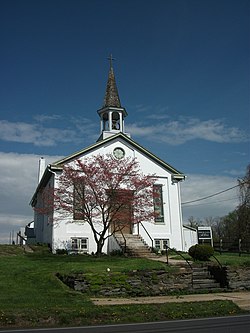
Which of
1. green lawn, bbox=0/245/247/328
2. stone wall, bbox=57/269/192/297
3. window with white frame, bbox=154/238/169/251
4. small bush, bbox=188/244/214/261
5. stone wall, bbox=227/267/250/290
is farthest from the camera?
window with white frame, bbox=154/238/169/251

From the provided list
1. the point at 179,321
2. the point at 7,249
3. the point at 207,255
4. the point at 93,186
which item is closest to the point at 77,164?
the point at 93,186

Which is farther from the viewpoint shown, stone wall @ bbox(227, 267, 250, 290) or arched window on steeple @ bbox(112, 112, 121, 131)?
arched window on steeple @ bbox(112, 112, 121, 131)

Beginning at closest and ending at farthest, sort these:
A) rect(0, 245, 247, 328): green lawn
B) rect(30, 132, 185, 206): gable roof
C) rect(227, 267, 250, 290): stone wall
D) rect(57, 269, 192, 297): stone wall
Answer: rect(0, 245, 247, 328): green lawn, rect(57, 269, 192, 297): stone wall, rect(227, 267, 250, 290): stone wall, rect(30, 132, 185, 206): gable roof

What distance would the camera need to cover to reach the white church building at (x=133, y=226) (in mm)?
25359

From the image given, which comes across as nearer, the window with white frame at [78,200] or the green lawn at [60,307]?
the green lawn at [60,307]

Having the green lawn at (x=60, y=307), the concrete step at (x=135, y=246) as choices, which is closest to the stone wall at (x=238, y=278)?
the green lawn at (x=60, y=307)

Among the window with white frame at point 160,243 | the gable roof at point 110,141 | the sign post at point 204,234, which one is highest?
the gable roof at point 110,141

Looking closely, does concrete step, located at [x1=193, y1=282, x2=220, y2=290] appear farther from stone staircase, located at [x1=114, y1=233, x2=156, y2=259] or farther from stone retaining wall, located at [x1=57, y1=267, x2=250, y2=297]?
stone staircase, located at [x1=114, y1=233, x2=156, y2=259]

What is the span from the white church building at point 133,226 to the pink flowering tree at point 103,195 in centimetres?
141

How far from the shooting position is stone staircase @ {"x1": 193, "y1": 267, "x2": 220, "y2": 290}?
15.8 meters

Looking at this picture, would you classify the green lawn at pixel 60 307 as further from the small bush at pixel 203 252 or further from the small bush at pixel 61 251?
the small bush at pixel 61 251

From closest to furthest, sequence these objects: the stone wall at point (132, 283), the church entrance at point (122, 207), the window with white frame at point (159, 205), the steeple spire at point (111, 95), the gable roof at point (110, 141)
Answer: the stone wall at point (132, 283) < the church entrance at point (122, 207) < the gable roof at point (110, 141) < the window with white frame at point (159, 205) < the steeple spire at point (111, 95)

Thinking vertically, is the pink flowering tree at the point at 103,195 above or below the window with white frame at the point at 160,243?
above

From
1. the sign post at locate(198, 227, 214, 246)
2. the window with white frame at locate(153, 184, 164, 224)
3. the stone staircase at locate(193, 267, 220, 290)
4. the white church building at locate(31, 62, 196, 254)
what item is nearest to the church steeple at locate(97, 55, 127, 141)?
the white church building at locate(31, 62, 196, 254)
